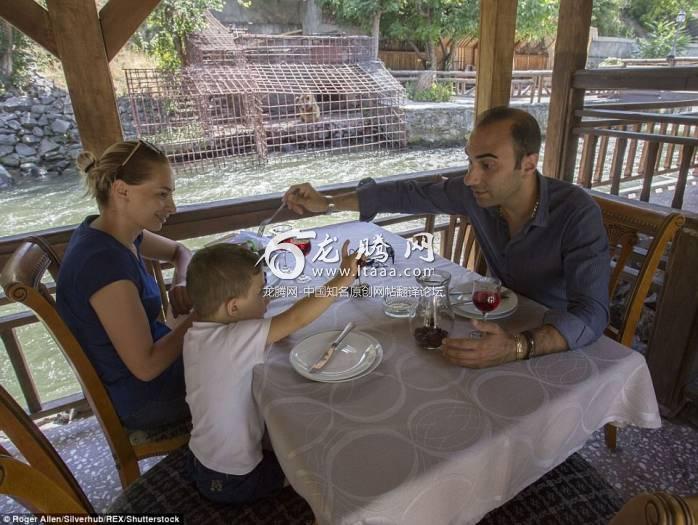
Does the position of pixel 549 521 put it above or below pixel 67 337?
below

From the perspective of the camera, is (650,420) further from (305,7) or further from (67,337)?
(305,7)

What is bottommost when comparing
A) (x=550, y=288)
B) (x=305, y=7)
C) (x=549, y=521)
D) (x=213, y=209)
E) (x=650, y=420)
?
(x=549, y=521)

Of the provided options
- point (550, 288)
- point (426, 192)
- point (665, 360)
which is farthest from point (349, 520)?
point (665, 360)

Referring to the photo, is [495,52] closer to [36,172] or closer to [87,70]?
[87,70]

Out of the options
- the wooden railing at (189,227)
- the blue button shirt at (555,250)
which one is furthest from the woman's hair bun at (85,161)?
the blue button shirt at (555,250)

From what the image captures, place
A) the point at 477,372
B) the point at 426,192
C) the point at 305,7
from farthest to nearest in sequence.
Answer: the point at 305,7, the point at 426,192, the point at 477,372

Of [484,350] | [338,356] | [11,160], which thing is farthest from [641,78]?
[11,160]

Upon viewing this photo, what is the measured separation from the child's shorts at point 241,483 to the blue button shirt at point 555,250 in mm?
721

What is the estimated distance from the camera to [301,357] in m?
1.00

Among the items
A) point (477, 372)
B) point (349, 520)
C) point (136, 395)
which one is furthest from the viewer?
point (136, 395)

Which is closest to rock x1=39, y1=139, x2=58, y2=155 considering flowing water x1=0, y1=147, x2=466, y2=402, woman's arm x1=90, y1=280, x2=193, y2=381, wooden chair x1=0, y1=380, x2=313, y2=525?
flowing water x1=0, y1=147, x2=466, y2=402

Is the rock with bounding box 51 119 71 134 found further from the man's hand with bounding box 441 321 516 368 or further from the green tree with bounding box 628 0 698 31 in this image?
the green tree with bounding box 628 0 698 31

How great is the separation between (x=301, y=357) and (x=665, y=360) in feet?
5.87

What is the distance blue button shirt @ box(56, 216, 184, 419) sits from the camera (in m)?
1.09
